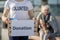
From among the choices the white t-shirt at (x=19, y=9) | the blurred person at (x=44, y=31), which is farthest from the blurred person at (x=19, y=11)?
the blurred person at (x=44, y=31)

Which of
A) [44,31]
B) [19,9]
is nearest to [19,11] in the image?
[19,9]

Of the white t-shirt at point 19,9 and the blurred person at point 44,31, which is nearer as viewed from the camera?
the white t-shirt at point 19,9

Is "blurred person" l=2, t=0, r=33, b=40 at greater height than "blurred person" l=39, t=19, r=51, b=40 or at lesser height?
greater

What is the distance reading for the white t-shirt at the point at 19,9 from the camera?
4.67 m

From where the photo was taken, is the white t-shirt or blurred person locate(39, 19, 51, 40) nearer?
the white t-shirt

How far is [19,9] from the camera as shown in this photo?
184 inches

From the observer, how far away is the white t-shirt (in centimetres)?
467

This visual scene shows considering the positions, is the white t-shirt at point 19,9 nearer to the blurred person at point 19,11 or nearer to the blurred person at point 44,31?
the blurred person at point 19,11

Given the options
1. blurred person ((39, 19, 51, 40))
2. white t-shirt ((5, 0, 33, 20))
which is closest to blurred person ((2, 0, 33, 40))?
white t-shirt ((5, 0, 33, 20))

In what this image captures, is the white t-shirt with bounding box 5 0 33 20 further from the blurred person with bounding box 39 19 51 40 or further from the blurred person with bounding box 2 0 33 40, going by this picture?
the blurred person with bounding box 39 19 51 40

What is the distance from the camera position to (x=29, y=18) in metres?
4.75

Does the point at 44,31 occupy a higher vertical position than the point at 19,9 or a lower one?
lower

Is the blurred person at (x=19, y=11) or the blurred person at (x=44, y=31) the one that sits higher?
the blurred person at (x=19, y=11)

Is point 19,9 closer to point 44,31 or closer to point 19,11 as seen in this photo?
point 19,11
